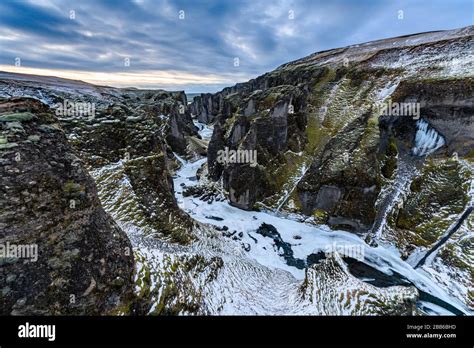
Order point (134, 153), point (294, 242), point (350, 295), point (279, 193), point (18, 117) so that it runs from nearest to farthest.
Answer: point (18, 117)
point (350, 295)
point (134, 153)
point (294, 242)
point (279, 193)

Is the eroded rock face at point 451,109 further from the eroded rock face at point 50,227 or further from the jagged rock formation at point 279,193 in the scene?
the eroded rock face at point 50,227

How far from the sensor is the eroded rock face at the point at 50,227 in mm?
8297

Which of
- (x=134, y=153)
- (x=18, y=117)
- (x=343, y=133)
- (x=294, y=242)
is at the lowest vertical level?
(x=294, y=242)

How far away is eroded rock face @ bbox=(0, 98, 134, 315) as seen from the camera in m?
8.30

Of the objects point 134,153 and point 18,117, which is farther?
point 134,153

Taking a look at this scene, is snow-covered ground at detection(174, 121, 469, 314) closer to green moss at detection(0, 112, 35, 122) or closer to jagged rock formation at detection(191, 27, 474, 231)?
jagged rock formation at detection(191, 27, 474, 231)

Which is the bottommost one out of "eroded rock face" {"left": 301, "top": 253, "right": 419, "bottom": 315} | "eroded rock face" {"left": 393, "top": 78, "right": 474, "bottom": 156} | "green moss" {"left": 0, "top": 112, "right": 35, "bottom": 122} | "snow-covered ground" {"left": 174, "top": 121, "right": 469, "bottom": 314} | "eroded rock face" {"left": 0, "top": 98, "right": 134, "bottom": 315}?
"snow-covered ground" {"left": 174, "top": 121, "right": 469, "bottom": 314}

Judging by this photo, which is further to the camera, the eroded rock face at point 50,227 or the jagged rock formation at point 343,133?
the jagged rock formation at point 343,133

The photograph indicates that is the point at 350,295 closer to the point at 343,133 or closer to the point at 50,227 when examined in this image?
the point at 50,227

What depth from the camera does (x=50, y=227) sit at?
9305mm

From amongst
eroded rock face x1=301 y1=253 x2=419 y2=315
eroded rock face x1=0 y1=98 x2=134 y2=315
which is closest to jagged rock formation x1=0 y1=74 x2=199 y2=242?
eroded rock face x1=0 y1=98 x2=134 y2=315

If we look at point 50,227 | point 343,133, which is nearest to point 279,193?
point 343,133

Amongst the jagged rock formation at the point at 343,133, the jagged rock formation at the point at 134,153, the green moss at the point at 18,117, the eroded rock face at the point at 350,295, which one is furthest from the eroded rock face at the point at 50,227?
the jagged rock formation at the point at 343,133

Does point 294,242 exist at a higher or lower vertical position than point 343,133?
lower
